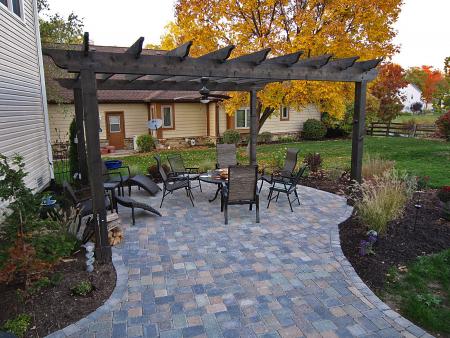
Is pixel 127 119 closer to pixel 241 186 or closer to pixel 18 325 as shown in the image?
pixel 241 186

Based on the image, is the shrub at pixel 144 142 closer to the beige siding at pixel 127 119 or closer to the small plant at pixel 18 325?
the beige siding at pixel 127 119

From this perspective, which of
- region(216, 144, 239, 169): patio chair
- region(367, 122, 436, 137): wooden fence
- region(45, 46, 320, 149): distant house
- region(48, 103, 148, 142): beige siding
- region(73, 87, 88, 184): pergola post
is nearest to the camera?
region(73, 87, 88, 184): pergola post

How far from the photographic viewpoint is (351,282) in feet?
13.1

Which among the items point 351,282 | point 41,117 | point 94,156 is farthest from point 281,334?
point 41,117

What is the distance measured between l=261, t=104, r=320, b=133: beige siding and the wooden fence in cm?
452

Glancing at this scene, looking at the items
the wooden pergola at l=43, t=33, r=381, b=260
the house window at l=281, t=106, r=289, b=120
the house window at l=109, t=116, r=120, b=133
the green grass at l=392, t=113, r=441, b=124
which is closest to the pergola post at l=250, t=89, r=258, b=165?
the wooden pergola at l=43, t=33, r=381, b=260

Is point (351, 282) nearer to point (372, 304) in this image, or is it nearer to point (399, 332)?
point (372, 304)

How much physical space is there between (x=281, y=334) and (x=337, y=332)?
1.80ft

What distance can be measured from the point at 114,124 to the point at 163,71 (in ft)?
46.5

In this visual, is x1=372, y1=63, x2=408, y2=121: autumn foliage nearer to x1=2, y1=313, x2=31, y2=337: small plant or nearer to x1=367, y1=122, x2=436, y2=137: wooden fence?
x1=367, y1=122, x2=436, y2=137: wooden fence

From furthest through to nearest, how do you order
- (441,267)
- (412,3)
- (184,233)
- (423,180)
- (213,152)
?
(213,152), (412,3), (423,180), (184,233), (441,267)

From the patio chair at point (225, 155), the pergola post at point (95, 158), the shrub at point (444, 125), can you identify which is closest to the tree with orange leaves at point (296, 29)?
the patio chair at point (225, 155)

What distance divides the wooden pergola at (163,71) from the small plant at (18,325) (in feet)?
4.48

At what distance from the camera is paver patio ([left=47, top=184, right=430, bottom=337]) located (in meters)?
3.15
